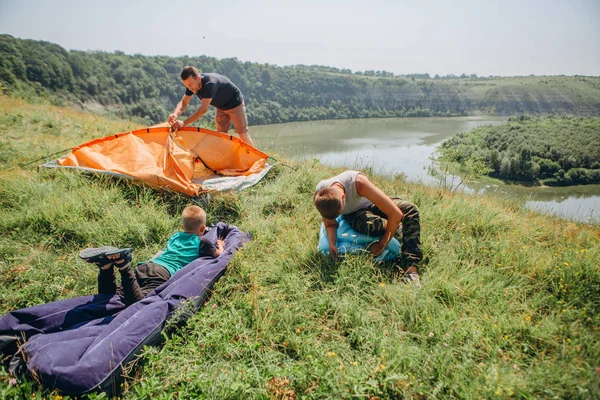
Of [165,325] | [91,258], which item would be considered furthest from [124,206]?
[165,325]

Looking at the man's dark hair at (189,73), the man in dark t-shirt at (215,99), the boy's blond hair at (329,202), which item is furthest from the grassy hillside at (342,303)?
the man's dark hair at (189,73)

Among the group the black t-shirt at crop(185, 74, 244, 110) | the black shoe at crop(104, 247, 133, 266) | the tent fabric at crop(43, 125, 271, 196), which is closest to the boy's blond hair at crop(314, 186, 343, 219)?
the black shoe at crop(104, 247, 133, 266)

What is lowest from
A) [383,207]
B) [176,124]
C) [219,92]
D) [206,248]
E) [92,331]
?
[92,331]

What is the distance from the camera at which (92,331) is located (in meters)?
2.06

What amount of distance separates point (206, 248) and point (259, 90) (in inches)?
2932

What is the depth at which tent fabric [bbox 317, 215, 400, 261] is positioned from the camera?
279 centimetres

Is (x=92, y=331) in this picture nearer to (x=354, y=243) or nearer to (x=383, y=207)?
(x=354, y=243)

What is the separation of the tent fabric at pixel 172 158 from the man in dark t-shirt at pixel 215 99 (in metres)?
0.41

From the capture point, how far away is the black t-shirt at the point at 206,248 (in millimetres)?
2986

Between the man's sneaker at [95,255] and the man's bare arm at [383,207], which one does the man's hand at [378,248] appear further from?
the man's sneaker at [95,255]

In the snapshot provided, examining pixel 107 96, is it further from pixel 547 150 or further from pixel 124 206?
pixel 547 150

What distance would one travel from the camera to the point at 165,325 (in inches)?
84.8

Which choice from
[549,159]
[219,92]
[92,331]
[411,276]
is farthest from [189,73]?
[549,159]

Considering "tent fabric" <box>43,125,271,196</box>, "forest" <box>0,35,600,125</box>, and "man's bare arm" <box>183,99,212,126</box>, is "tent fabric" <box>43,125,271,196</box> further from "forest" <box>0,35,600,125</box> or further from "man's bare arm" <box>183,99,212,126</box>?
"forest" <box>0,35,600,125</box>
